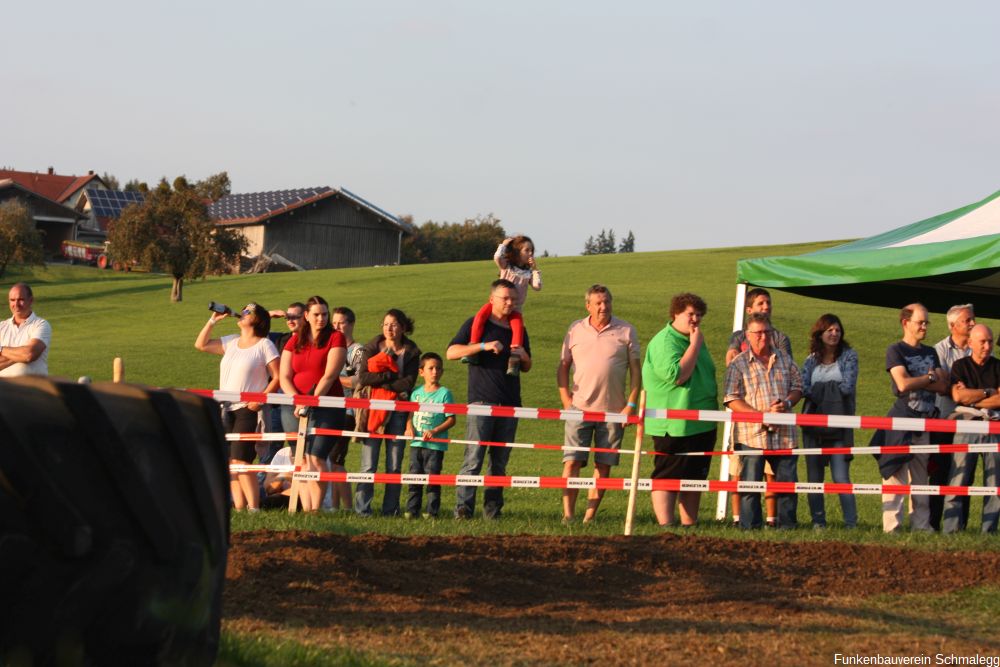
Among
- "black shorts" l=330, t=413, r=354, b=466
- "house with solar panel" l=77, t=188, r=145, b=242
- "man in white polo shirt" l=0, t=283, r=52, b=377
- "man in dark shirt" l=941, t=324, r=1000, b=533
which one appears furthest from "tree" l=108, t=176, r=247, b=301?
"man in dark shirt" l=941, t=324, r=1000, b=533

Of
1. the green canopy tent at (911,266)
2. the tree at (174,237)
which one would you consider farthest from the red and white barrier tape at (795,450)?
the tree at (174,237)

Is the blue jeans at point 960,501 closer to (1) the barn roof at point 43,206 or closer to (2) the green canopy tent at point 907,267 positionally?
(2) the green canopy tent at point 907,267

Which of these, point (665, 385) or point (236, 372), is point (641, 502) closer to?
point (665, 385)

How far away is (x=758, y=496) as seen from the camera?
1123 cm

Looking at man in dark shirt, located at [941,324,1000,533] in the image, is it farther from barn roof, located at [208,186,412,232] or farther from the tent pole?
barn roof, located at [208,186,412,232]

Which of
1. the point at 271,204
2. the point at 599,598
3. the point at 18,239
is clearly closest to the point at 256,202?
the point at 271,204

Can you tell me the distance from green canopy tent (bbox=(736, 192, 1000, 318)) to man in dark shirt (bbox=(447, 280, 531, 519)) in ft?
8.96

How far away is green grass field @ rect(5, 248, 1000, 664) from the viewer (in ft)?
33.8

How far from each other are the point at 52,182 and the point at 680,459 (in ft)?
343

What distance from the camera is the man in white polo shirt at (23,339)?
11.4 meters

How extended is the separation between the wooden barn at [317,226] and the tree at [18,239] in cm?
1779

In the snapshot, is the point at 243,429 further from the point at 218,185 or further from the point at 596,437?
the point at 218,185

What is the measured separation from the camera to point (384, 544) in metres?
8.23

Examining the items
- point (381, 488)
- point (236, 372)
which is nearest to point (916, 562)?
point (236, 372)
